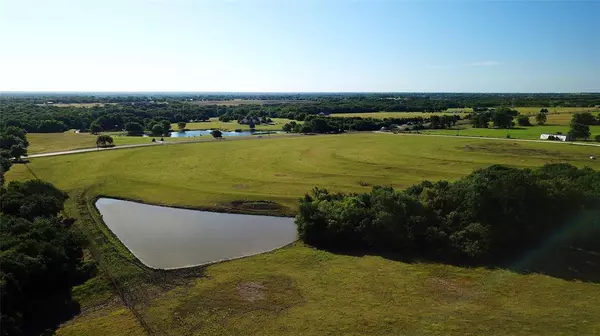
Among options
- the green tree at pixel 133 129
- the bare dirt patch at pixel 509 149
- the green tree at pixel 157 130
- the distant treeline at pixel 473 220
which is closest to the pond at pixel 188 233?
the distant treeline at pixel 473 220

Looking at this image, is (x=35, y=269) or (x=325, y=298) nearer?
(x=35, y=269)

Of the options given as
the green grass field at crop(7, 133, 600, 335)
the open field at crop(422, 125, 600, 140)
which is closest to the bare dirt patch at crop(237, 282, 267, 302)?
the green grass field at crop(7, 133, 600, 335)

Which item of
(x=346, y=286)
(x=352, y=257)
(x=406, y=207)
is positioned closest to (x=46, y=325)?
(x=346, y=286)

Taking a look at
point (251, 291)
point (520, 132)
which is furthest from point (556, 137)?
point (251, 291)

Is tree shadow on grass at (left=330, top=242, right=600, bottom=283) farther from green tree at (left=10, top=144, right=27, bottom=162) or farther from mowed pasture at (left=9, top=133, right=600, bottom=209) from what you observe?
green tree at (left=10, top=144, right=27, bottom=162)

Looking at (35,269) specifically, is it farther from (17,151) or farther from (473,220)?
(17,151)

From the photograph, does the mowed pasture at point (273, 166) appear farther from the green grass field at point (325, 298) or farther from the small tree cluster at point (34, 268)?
the small tree cluster at point (34, 268)
